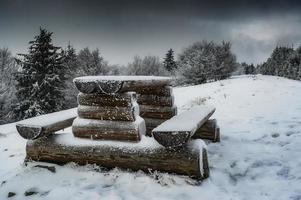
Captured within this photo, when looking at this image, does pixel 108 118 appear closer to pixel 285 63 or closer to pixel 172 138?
pixel 172 138

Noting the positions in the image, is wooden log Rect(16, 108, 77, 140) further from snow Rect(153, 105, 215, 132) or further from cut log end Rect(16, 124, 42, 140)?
snow Rect(153, 105, 215, 132)

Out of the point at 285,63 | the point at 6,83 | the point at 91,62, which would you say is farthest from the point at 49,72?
the point at 285,63

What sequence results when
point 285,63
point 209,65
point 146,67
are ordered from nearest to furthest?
point 209,65 < point 146,67 < point 285,63

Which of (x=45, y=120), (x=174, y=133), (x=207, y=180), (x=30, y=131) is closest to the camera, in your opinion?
(x=174, y=133)

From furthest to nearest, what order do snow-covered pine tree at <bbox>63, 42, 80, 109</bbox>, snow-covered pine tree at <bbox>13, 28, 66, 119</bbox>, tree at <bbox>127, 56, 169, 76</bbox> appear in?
1. tree at <bbox>127, 56, 169, 76</bbox>
2. snow-covered pine tree at <bbox>63, 42, 80, 109</bbox>
3. snow-covered pine tree at <bbox>13, 28, 66, 119</bbox>

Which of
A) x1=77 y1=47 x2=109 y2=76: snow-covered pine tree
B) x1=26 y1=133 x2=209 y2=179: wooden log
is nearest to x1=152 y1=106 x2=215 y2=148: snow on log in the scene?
x1=26 y1=133 x2=209 y2=179: wooden log

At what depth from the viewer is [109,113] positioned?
404 cm

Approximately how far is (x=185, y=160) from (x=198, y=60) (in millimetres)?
27242

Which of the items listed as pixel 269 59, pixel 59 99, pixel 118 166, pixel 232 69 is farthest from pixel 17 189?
pixel 269 59

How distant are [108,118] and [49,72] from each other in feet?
82.1

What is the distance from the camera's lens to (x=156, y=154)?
373 centimetres

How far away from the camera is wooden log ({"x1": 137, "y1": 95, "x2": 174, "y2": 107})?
5594 millimetres

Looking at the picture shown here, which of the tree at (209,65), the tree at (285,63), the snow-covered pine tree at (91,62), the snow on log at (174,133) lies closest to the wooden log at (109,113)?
the snow on log at (174,133)

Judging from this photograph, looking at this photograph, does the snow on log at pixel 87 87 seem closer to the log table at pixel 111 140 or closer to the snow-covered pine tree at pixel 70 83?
the log table at pixel 111 140
